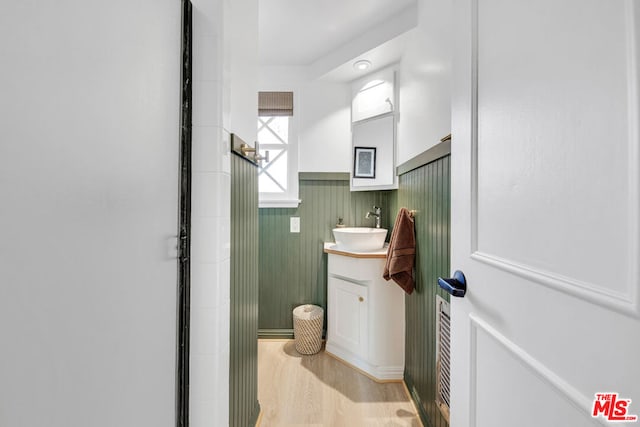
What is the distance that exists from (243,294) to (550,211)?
1.23 meters

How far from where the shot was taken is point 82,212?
0.51 meters

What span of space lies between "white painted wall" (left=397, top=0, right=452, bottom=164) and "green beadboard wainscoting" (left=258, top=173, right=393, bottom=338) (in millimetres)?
712

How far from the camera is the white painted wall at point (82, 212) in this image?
41 cm

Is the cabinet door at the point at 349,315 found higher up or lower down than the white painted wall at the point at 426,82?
lower down

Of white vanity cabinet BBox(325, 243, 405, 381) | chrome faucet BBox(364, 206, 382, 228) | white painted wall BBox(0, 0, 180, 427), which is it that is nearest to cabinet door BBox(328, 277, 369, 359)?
white vanity cabinet BBox(325, 243, 405, 381)

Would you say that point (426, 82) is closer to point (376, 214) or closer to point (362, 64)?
point (362, 64)

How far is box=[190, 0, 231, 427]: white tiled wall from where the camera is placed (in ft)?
3.12

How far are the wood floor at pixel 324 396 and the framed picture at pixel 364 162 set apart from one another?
163cm

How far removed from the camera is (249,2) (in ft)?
4.43

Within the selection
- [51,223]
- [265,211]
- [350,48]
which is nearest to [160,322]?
[51,223]

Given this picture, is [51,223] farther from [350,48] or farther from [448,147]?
[350,48]

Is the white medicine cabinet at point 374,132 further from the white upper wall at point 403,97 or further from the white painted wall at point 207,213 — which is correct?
the white painted wall at point 207,213

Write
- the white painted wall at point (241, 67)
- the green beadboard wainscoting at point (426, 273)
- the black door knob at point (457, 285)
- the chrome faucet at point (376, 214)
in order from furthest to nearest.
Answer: the chrome faucet at point (376, 214) → the green beadboard wainscoting at point (426, 273) → the white painted wall at point (241, 67) → the black door knob at point (457, 285)

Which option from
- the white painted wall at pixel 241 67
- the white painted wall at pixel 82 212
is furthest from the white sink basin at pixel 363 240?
the white painted wall at pixel 82 212
